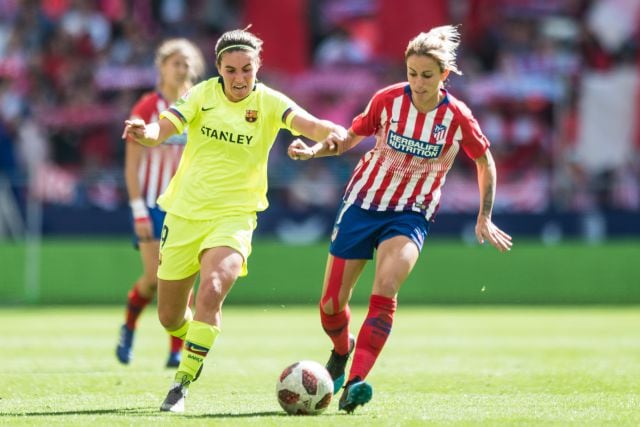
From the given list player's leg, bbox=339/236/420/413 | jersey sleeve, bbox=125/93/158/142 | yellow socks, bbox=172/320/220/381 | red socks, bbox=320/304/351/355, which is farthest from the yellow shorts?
jersey sleeve, bbox=125/93/158/142

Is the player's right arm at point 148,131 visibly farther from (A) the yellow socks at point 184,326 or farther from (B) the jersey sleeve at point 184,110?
(A) the yellow socks at point 184,326

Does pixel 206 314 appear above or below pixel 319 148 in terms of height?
below

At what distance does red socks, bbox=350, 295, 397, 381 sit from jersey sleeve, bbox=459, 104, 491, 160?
115cm

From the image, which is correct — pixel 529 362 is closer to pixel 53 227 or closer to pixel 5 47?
pixel 53 227

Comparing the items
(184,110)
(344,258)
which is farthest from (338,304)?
(184,110)

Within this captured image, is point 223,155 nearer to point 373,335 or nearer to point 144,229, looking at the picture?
point 373,335

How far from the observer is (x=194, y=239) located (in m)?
8.10

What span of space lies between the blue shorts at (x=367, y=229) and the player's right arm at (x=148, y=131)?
4.17 ft

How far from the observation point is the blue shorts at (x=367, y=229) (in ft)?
27.0

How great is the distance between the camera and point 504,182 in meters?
20.6

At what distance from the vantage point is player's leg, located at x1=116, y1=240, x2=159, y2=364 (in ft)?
35.6

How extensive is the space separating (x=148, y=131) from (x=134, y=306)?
3.66m

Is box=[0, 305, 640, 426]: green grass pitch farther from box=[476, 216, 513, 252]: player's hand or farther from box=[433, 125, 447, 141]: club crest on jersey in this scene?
box=[433, 125, 447, 141]: club crest on jersey

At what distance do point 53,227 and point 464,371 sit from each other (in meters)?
10.9
